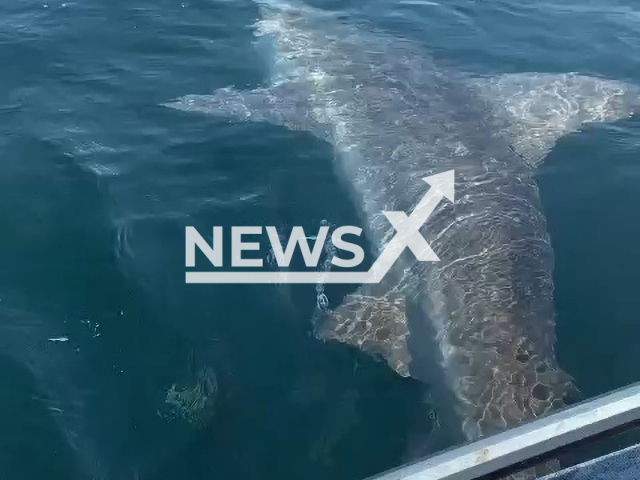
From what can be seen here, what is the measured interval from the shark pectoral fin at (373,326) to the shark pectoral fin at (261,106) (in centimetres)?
459

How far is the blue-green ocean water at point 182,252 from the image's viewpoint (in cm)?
838

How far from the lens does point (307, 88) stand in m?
14.7

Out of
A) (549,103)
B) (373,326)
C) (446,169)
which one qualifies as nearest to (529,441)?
(373,326)

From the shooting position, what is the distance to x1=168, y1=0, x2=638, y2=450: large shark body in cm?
839

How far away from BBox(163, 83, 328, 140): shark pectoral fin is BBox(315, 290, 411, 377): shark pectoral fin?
181 inches

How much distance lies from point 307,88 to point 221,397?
24.9ft

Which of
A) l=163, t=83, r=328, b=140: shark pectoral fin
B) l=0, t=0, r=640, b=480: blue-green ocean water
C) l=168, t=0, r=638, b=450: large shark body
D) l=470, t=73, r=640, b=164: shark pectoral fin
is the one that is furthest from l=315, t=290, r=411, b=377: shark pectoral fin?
l=470, t=73, r=640, b=164: shark pectoral fin

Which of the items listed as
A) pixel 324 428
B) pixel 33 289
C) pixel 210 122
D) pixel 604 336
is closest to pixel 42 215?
pixel 33 289

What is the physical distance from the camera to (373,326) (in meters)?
9.29

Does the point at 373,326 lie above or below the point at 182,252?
above

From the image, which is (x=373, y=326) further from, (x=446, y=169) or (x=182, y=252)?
(x=446, y=169)

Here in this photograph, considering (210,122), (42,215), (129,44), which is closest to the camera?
(42,215)

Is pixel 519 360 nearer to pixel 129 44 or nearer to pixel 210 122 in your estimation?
pixel 210 122

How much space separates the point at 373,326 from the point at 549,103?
24.6 ft
